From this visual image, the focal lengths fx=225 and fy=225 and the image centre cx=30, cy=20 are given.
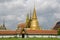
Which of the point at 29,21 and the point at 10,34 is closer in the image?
the point at 10,34

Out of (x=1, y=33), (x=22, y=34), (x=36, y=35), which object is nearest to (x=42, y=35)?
(x=36, y=35)

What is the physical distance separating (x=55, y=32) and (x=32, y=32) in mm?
8295

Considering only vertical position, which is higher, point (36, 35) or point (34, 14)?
point (34, 14)

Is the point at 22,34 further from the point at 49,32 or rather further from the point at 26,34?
the point at 49,32

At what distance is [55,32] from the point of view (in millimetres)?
80000

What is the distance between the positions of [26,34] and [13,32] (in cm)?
463

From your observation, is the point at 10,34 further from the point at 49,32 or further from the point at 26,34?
the point at 49,32

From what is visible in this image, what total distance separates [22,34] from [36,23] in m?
16.8

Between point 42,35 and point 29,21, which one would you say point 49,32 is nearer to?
point 42,35

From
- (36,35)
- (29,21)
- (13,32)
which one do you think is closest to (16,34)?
(13,32)

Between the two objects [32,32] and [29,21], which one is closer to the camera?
[32,32]

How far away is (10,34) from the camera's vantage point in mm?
77438

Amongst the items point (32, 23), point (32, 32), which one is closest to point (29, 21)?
point (32, 23)

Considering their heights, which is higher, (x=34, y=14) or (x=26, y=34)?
(x=34, y=14)
